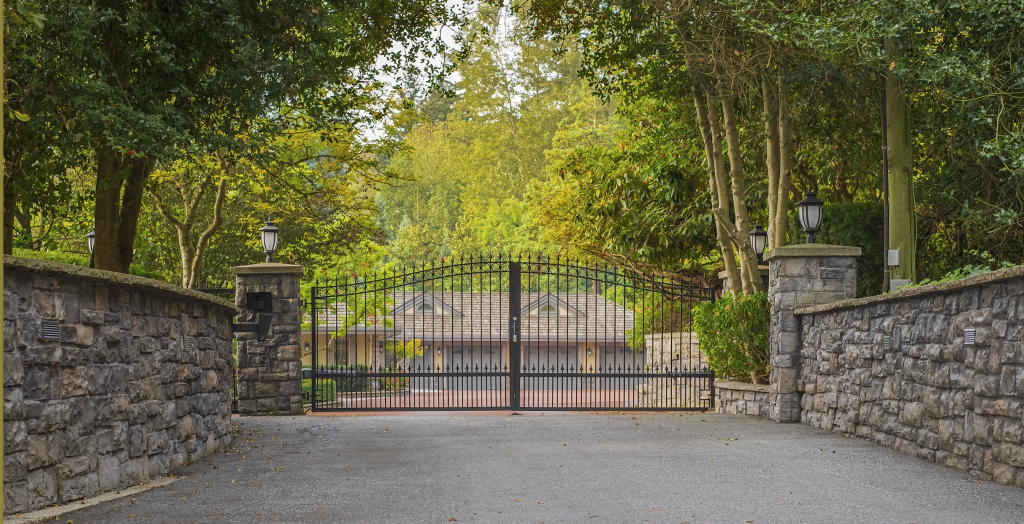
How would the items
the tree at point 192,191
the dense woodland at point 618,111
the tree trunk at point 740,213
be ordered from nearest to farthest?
1. the dense woodland at point 618,111
2. the tree trunk at point 740,213
3. the tree at point 192,191

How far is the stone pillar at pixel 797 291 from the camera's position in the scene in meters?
10.4

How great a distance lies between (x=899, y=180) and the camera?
11195mm

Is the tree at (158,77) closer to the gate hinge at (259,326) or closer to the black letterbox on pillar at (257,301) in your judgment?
the black letterbox on pillar at (257,301)

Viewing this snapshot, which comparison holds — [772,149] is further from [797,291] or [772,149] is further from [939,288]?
[939,288]

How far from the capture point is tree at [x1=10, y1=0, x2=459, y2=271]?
8312 mm

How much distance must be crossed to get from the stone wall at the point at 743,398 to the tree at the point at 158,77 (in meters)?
6.16

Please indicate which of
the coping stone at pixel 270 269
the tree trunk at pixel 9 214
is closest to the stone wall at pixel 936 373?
the coping stone at pixel 270 269

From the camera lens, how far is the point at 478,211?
35031 mm

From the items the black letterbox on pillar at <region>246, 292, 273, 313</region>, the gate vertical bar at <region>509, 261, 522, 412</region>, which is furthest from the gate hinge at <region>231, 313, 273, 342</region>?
the gate vertical bar at <region>509, 261, 522, 412</region>

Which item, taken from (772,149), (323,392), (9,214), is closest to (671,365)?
(772,149)

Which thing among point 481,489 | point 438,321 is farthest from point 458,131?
point 481,489

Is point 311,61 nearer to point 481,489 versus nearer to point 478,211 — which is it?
point 481,489

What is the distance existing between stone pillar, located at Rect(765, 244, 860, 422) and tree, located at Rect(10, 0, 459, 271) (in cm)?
574

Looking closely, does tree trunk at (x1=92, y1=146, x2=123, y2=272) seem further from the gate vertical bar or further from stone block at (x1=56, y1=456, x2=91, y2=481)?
stone block at (x1=56, y1=456, x2=91, y2=481)
